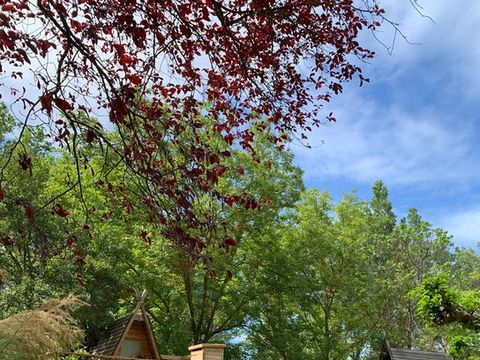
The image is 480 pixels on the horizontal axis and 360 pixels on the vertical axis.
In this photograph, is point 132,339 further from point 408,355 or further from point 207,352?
point 408,355

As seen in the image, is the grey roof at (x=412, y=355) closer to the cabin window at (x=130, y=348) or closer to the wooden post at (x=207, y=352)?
the cabin window at (x=130, y=348)

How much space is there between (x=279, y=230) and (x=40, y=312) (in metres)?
15.4

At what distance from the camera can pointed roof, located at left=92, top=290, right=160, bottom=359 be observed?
15086mm

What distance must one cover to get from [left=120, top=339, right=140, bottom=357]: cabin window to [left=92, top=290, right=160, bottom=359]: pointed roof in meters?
0.39

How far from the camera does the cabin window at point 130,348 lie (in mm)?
15579

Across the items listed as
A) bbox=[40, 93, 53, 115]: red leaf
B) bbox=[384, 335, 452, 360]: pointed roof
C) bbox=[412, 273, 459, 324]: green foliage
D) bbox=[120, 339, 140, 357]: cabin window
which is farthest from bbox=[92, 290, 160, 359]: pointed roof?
bbox=[40, 93, 53, 115]: red leaf

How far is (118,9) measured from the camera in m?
3.94

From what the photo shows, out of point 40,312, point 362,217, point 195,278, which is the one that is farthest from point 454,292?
point 362,217

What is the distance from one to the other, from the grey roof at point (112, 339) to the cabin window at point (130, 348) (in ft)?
1.18

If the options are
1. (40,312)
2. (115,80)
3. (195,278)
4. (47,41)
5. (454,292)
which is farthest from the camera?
(195,278)

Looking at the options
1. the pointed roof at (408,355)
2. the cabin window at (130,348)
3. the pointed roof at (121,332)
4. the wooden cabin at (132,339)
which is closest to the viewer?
the pointed roof at (121,332)

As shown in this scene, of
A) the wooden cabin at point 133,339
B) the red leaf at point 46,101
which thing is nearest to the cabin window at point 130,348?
the wooden cabin at point 133,339

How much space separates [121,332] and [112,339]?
1.61 feet

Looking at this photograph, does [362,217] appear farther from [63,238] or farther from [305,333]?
[63,238]
